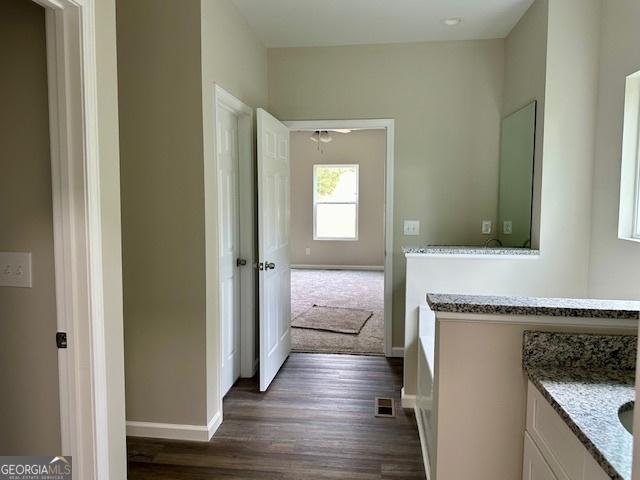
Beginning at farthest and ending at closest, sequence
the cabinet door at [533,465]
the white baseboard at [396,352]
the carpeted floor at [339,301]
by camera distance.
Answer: the carpeted floor at [339,301] < the white baseboard at [396,352] < the cabinet door at [533,465]

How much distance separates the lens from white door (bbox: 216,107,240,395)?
9.67ft

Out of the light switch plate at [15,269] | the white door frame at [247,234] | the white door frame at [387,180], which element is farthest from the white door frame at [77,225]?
the white door frame at [387,180]

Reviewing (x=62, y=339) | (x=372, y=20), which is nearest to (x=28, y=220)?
(x=62, y=339)

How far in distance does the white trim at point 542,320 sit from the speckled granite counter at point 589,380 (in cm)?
4

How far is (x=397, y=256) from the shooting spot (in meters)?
3.87

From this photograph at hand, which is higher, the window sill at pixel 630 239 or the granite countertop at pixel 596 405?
the window sill at pixel 630 239

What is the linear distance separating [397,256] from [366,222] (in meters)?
4.71

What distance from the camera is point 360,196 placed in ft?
27.8

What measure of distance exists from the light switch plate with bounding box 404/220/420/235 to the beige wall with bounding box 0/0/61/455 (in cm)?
290

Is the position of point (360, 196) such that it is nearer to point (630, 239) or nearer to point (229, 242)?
point (229, 242)

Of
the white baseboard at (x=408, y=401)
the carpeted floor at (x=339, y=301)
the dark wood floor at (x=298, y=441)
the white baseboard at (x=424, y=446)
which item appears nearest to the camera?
the white baseboard at (x=424, y=446)

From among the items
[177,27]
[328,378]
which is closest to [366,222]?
[328,378]

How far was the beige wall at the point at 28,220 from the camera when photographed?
146 cm

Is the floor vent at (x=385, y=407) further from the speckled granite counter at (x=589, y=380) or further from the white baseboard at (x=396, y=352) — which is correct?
the speckled granite counter at (x=589, y=380)
